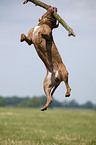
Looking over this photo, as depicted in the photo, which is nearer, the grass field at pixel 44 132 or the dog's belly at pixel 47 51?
the dog's belly at pixel 47 51

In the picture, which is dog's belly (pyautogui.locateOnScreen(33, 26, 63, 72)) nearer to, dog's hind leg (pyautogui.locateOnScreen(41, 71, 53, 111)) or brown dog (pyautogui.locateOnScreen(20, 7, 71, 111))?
brown dog (pyautogui.locateOnScreen(20, 7, 71, 111))

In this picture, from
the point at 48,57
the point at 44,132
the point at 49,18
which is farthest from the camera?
the point at 44,132

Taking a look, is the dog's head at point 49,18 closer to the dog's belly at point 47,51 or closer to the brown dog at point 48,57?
the brown dog at point 48,57

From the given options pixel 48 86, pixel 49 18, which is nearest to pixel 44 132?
pixel 48 86

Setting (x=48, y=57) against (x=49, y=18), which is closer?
(x=48, y=57)

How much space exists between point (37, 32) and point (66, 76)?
1031 mm

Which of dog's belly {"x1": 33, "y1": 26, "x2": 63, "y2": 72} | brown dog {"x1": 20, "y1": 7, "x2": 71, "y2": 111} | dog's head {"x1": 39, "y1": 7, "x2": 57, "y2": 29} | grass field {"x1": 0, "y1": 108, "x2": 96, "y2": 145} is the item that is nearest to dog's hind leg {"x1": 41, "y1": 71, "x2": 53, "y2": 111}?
brown dog {"x1": 20, "y1": 7, "x2": 71, "y2": 111}

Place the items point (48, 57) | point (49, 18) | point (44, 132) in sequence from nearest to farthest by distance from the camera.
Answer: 1. point (48, 57)
2. point (49, 18)
3. point (44, 132)

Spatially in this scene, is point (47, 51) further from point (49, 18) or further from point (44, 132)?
point (44, 132)

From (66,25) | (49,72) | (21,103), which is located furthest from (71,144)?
(21,103)

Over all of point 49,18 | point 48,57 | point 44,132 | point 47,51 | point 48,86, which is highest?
point 49,18

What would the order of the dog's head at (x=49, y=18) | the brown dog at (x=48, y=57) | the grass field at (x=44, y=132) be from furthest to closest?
1. the grass field at (x=44, y=132)
2. the dog's head at (x=49, y=18)
3. the brown dog at (x=48, y=57)

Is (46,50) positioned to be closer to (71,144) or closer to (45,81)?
(45,81)

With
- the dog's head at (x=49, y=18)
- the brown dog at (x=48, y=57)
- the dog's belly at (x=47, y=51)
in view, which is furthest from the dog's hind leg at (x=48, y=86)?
the dog's head at (x=49, y=18)
